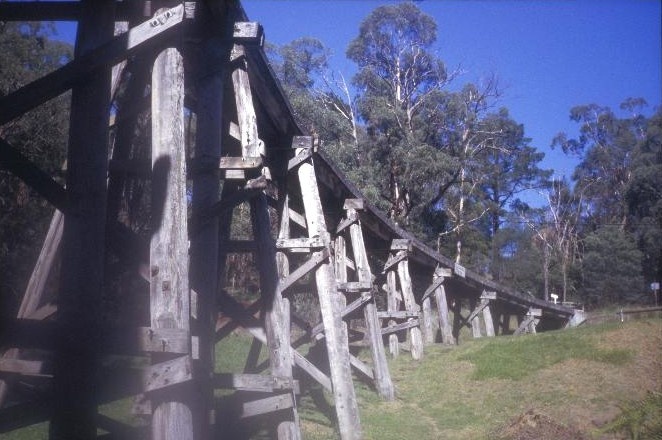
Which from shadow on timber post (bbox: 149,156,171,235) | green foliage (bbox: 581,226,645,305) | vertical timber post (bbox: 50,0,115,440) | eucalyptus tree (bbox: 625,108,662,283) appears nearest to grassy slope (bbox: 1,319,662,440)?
vertical timber post (bbox: 50,0,115,440)

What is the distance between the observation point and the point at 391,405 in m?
7.25

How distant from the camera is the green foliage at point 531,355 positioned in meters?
8.26

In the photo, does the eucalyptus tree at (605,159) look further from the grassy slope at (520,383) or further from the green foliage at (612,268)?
the grassy slope at (520,383)

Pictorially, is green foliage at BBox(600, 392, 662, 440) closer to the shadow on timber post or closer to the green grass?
the green grass

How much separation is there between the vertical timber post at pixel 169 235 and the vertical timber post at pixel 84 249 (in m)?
0.27

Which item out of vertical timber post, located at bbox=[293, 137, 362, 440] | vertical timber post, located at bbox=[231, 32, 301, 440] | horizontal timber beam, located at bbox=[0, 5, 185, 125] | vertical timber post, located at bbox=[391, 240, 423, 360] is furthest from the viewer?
vertical timber post, located at bbox=[391, 240, 423, 360]

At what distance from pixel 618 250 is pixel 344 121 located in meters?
18.5

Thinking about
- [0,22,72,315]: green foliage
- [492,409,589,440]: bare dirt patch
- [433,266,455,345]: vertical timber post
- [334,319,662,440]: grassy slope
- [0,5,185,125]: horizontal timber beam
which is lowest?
[492,409,589,440]: bare dirt patch

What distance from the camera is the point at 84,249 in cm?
277

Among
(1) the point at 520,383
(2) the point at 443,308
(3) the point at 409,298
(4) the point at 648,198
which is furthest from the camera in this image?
(4) the point at 648,198

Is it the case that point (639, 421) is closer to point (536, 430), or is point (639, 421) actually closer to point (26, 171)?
point (536, 430)

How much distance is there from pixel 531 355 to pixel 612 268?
25.9 meters

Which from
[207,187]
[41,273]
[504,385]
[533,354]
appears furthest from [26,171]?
[533,354]

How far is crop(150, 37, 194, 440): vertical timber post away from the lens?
109 inches
